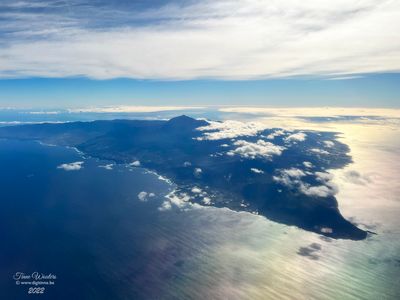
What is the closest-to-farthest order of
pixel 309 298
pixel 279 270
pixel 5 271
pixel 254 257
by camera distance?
1. pixel 309 298
2. pixel 5 271
3. pixel 279 270
4. pixel 254 257

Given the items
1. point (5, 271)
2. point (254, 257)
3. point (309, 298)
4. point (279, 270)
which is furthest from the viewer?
point (254, 257)

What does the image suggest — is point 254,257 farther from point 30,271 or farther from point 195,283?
point 30,271

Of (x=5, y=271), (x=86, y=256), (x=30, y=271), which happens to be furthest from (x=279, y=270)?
(x=5, y=271)

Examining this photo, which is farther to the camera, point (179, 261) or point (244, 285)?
point (179, 261)

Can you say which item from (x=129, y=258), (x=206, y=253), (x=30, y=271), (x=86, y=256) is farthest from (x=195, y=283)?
(x=30, y=271)

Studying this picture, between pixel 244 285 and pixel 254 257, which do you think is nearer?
pixel 244 285

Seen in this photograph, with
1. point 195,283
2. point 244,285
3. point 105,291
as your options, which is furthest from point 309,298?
point 105,291

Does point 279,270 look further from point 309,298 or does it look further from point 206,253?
point 206,253

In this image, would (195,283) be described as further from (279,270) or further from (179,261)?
(279,270)
